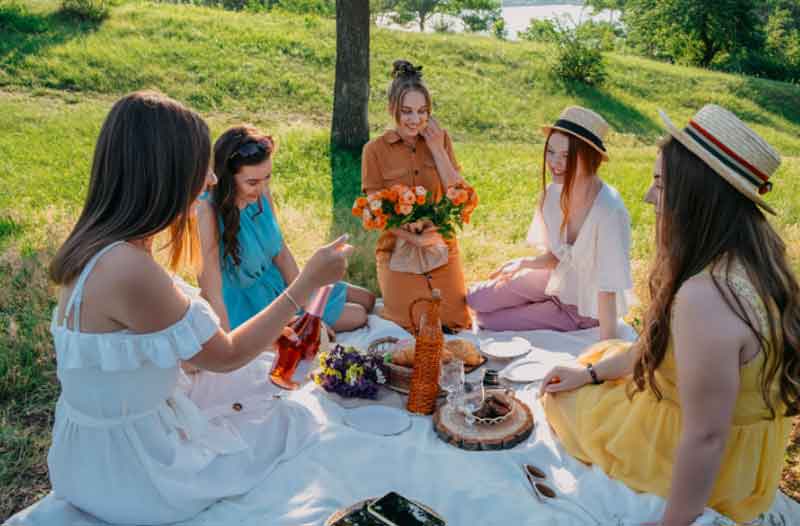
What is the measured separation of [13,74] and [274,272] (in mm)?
9180

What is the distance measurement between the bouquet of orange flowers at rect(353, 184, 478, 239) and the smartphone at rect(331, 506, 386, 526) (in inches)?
77.6

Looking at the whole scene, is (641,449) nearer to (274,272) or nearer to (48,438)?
(274,272)

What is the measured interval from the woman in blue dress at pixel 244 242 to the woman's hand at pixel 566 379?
1.79 m

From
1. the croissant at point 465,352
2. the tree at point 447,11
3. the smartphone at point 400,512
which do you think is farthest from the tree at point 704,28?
the smartphone at point 400,512

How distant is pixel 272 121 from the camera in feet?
37.9

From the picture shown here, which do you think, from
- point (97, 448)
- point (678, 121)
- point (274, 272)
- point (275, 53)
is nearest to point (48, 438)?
point (97, 448)

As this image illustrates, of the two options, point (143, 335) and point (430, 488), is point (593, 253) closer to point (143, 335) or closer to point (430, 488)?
point (430, 488)

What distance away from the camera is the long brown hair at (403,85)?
4.84 m

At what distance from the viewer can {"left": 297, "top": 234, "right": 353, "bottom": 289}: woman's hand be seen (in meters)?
2.74

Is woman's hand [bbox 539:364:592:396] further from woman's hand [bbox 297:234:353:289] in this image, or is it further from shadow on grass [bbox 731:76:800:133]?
shadow on grass [bbox 731:76:800:133]

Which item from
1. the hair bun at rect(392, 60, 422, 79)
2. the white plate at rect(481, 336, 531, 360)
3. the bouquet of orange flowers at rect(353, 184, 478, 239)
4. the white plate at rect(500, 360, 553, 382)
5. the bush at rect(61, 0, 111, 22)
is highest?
the bush at rect(61, 0, 111, 22)

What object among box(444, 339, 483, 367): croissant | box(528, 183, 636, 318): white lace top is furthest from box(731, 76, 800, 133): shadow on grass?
box(444, 339, 483, 367): croissant

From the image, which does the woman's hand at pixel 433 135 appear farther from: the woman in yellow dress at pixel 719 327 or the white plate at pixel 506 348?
the woman in yellow dress at pixel 719 327

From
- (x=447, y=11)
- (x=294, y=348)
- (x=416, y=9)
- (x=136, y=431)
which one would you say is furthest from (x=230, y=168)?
(x=416, y=9)
